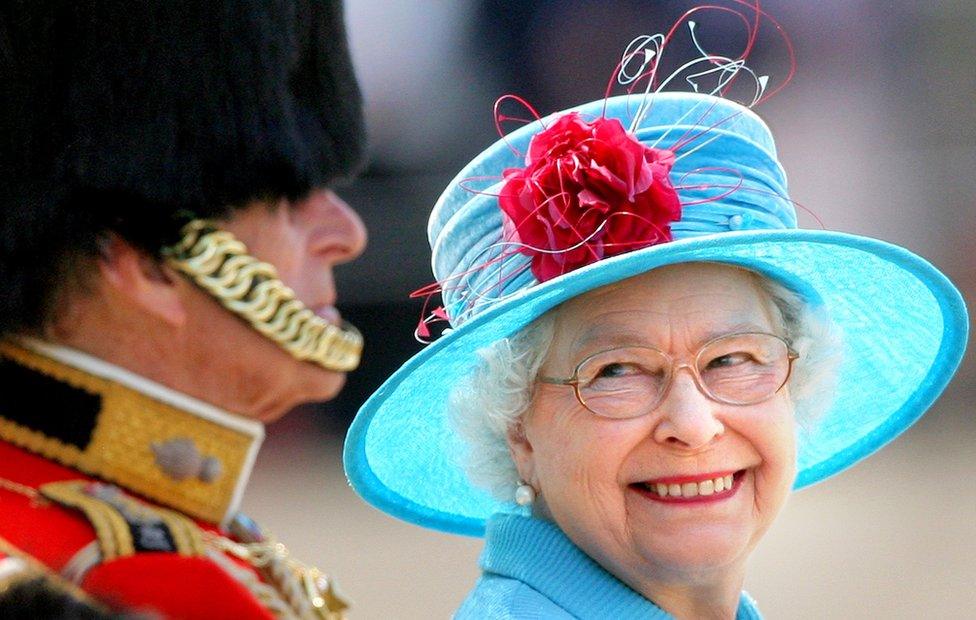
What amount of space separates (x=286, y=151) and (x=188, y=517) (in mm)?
427

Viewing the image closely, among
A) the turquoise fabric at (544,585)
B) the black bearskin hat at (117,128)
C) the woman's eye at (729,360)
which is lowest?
the turquoise fabric at (544,585)

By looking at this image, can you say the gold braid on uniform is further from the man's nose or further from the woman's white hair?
the woman's white hair

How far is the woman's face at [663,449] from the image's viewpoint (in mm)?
2336

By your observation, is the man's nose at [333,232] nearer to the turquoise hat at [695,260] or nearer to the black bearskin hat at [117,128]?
the black bearskin hat at [117,128]

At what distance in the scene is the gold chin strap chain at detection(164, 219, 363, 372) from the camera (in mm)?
1611

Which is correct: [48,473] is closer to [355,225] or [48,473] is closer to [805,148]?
[355,225]

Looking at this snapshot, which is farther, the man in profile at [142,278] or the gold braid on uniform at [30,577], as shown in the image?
the man in profile at [142,278]

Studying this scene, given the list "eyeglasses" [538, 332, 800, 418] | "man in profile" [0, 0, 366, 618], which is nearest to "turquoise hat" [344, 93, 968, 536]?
"eyeglasses" [538, 332, 800, 418]

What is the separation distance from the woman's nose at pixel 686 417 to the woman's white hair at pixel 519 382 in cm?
23

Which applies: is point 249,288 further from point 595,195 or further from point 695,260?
point 695,260

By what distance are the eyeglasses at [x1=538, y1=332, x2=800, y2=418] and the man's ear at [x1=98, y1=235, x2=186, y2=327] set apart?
90 cm

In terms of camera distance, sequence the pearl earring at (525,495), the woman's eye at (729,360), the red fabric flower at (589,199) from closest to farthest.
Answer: the red fabric flower at (589,199), the woman's eye at (729,360), the pearl earring at (525,495)

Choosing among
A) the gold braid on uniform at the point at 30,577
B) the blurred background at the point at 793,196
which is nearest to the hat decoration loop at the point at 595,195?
the gold braid on uniform at the point at 30,577

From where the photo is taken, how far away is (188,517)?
5.48 ft
